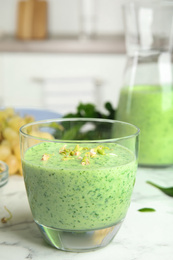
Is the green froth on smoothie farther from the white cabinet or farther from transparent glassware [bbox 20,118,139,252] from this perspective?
the white cabinet

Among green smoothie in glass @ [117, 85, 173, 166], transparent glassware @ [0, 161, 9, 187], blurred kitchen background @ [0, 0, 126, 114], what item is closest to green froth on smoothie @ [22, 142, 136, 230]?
transparent glassware @ [0, 161, 9, 187]

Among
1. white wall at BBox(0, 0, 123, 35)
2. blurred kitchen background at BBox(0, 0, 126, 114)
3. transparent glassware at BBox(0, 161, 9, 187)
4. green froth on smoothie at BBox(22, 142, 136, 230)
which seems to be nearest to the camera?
green froth on smoothie at BBox(22, 142, 136, 230)

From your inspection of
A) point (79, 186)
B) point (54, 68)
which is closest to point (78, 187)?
point (79, 186)

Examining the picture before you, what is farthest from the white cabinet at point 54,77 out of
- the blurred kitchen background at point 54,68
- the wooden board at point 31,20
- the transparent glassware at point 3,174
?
the transparent glassware at point 3,174

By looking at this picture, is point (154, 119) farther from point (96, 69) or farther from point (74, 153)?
point (96, 69)

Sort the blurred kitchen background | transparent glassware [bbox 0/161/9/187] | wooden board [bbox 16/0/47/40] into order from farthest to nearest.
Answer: wooden board [bbox 16/0/47/40], the blurred kitchen background, transparent glassware [bbox 0/161/9/187]

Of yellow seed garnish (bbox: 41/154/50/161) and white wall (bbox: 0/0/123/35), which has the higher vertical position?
white wall (bbox: 0/0/123/35)

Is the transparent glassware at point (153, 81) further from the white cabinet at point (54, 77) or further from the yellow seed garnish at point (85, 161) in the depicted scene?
the white cabinet at point (54, 77)
